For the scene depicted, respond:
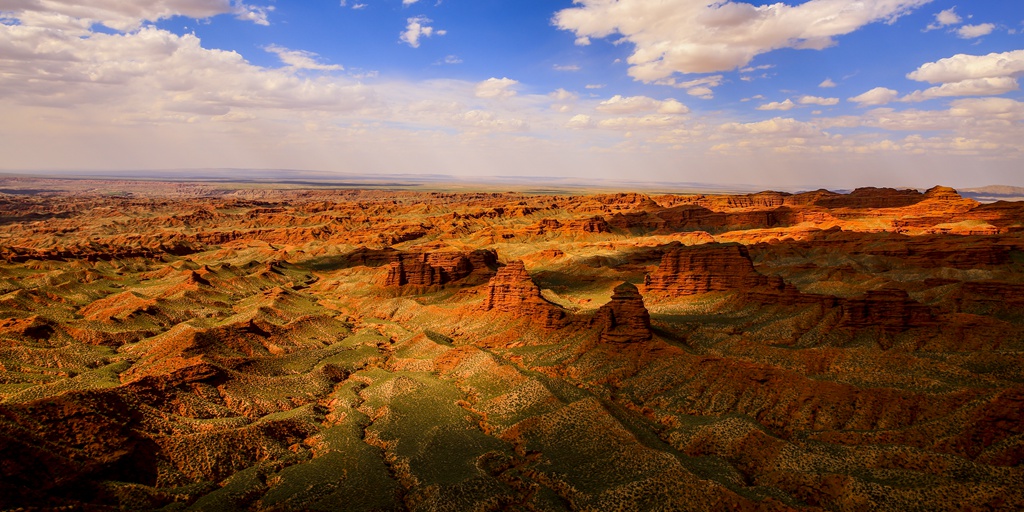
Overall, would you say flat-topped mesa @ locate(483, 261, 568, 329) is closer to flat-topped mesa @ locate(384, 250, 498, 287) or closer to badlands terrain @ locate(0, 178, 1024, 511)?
badlands terrain @ locate(0, 178, 1024, 511)

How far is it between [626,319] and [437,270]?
6332 centimetres

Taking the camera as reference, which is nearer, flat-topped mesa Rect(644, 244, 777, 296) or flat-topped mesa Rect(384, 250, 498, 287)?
flat-topped mesa Rect(644, 244, 777, 296)

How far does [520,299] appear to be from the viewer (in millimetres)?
86562

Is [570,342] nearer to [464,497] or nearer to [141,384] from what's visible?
[464,497]

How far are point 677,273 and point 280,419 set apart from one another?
7673 cm

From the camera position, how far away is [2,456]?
3350 centimetres

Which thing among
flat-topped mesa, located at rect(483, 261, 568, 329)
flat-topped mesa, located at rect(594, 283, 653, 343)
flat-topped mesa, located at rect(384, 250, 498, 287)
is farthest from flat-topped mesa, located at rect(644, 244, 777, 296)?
flat-topped mesa, located at rect(384, 250, 498, 287)

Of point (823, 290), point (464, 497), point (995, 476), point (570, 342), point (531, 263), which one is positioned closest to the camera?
point (995, 476)

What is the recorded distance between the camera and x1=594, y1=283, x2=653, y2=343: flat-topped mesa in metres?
67.4

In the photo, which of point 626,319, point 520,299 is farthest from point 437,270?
point 626,319

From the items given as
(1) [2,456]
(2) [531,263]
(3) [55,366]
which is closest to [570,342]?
(1) [2,456]

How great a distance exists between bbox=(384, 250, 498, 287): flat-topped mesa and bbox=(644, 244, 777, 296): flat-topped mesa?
→ 3952 cm

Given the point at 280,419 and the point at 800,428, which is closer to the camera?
the point at 800,428

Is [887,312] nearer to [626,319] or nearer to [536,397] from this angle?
[626,319]
